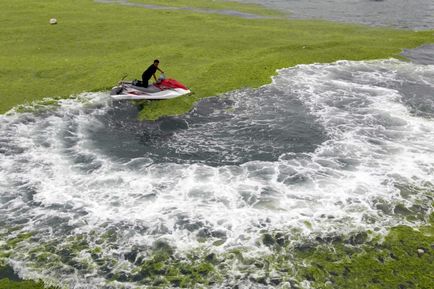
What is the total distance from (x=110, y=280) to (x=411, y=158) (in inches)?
561

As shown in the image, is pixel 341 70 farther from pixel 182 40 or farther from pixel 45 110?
pixel 45 110

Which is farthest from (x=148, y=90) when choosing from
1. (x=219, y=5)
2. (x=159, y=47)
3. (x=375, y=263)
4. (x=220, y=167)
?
(x=219, y=5)

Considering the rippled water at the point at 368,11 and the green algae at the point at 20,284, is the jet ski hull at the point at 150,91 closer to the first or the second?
the green algae at the point at 20,284

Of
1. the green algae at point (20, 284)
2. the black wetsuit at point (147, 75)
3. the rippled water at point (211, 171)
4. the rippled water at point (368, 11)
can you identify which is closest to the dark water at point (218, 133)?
the rippled water at point (211, 171)

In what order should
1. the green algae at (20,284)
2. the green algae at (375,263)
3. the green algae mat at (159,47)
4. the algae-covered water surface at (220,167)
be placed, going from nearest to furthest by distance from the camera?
1. the green algae at (20,284)
2. the green algae at (375,263)
3. the algae-covered water surface at (220,167)
4. the green algae mat at (159,47)

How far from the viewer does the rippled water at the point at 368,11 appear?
154 feet

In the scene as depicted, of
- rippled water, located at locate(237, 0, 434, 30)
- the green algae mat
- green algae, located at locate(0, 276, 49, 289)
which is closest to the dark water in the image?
the green algae mat

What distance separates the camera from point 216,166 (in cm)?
1856

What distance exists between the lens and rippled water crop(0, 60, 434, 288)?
46.6 ft

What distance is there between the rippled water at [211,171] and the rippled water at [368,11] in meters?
23.0

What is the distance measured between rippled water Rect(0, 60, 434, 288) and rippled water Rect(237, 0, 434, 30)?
23035 mm

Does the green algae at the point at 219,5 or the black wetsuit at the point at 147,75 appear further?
the green algae at the point at 219,5

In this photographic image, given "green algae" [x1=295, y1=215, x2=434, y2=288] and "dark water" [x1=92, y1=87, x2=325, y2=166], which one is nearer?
"green algae" [x1=295, y1=215, x2=434, y2=288]

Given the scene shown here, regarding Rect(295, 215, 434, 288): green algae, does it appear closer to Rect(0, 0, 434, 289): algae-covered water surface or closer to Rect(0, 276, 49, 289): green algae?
Rect(0, 0, 434, 289): algae-covered water surface
